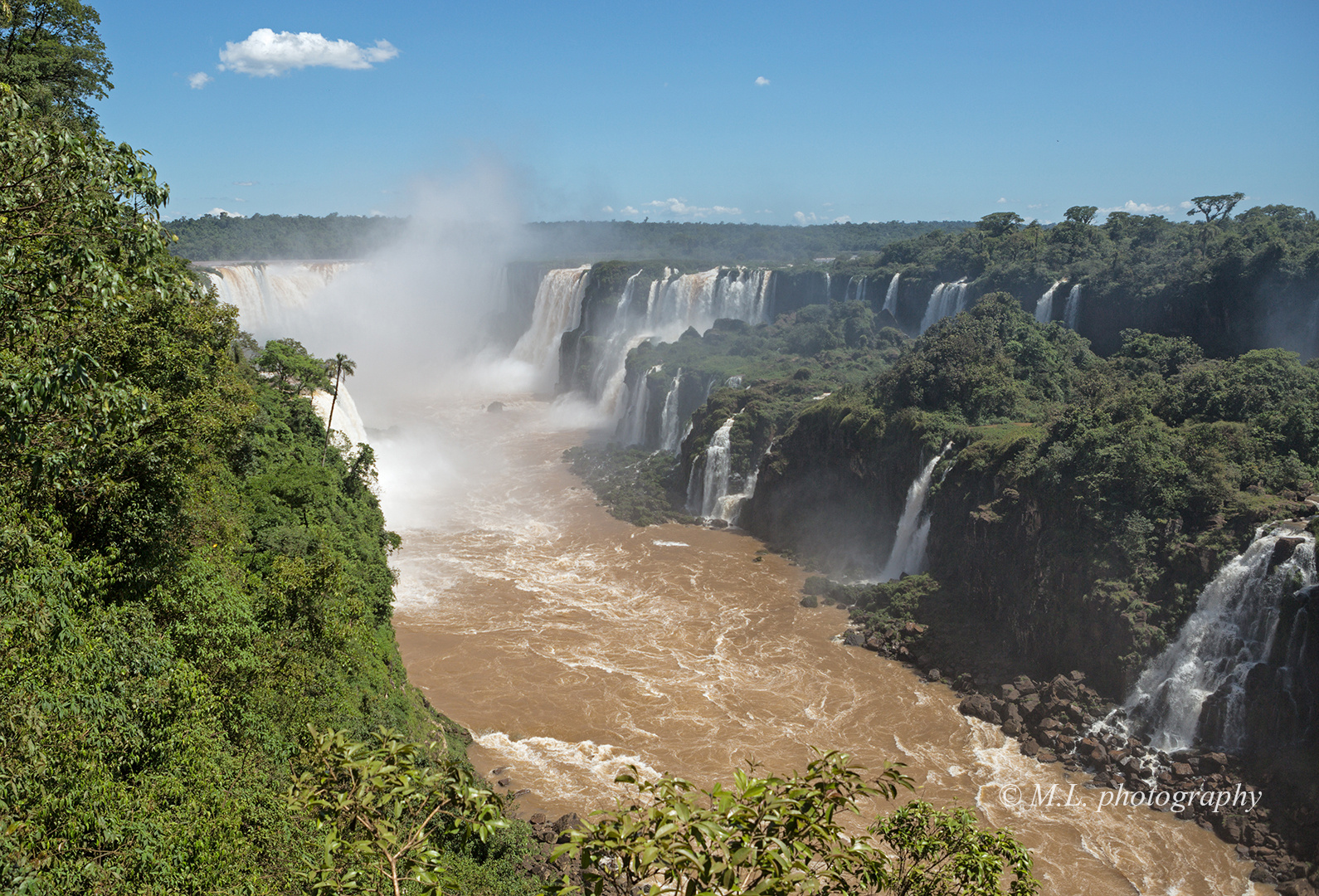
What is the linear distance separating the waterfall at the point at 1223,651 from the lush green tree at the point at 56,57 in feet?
106

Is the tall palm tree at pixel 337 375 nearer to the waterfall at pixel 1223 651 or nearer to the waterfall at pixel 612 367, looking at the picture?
the waterfall at pixel 612 367

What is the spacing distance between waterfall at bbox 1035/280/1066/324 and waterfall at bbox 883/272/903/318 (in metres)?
12.9

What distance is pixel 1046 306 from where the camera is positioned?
5278 centimetres

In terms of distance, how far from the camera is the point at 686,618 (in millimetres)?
31078

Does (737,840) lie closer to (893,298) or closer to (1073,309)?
(1073,309)

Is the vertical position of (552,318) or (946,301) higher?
(946,301)

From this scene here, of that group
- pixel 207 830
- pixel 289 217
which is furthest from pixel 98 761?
pixel 289 217

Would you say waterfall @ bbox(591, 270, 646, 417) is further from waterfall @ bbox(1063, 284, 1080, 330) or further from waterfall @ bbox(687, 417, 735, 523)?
waterfall @ bbox(1063, 284, 1080, 330)

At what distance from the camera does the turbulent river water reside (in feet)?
64.3

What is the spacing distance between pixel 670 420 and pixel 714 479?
1000 cm

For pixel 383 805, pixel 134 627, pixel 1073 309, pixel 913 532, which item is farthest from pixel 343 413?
pixel 1073 309

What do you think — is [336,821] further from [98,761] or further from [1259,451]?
[1259,451]

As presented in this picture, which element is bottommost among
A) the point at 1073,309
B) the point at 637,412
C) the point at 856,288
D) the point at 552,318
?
the point at 637,412

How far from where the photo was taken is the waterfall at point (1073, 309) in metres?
51.1
